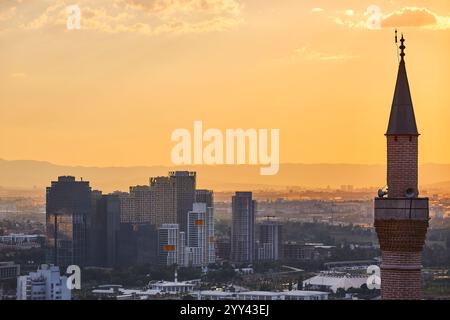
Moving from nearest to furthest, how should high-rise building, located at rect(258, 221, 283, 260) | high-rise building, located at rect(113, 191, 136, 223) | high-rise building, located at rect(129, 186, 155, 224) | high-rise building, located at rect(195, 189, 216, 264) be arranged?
high-rise building, located at rect(195, 189, 216, 264), high-rise building, located at rect(113, 191, 136, 223), high-rise building, located at rect(129, 186, 155, 224), high-rise building, located at rect(258, 221, 283, 260)

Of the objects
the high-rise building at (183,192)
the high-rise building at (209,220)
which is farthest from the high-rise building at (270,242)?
the high-rise building at (183,192)

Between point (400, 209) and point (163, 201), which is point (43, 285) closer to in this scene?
point (163, 201)

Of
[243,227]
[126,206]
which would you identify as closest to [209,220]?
[243,227]

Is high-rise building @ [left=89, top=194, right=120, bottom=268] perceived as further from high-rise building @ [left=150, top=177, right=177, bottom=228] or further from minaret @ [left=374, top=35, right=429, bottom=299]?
minaret @ [left=374, top=35, right=429, bottom=299]

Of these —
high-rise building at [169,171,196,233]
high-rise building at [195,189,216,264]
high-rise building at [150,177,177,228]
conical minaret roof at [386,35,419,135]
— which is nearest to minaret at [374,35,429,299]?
conical minaret roof at [386,35,419,135]

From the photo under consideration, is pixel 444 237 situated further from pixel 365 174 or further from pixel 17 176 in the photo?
A: pixel 17 176

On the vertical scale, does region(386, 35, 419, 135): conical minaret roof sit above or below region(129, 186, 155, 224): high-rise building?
above

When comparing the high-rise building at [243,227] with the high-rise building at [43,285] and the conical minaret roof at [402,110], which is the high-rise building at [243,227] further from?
the conical minaret roof at [402,110]
